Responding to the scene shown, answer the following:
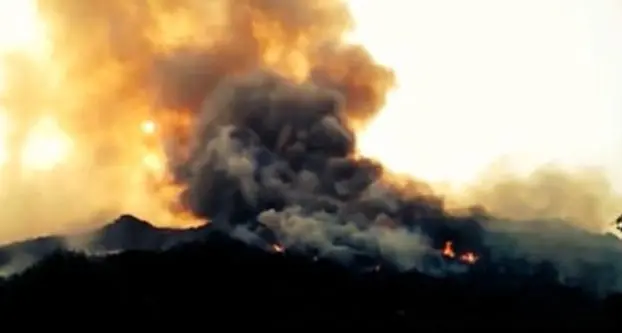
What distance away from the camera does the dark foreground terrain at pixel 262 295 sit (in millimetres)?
35062

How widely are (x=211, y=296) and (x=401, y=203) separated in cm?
889

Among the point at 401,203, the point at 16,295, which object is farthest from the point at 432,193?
the point at 16,295

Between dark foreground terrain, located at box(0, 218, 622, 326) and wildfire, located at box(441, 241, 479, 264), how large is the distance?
4.00 feet

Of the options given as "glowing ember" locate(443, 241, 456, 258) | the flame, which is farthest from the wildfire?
the flame

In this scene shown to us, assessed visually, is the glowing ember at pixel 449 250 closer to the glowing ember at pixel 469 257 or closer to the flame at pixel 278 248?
the glowing ember at pixel 469 257

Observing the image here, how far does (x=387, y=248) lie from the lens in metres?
38.9

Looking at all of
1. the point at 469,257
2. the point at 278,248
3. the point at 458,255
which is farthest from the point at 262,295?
the point at 469,257

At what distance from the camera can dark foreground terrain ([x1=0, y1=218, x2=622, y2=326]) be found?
35062 mm

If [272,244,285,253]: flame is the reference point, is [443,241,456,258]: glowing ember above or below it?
above

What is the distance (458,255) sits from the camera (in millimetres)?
40656

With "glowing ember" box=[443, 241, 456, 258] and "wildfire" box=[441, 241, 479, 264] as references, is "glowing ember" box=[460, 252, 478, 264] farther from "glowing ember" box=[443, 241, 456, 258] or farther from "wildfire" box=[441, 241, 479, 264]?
"glowing ember" box=[443, 241, 456, 258]

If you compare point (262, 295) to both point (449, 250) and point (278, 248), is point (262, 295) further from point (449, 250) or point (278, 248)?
point (449, 250)

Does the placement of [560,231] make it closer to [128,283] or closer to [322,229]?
[322,229]

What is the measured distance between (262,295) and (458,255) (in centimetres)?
875
